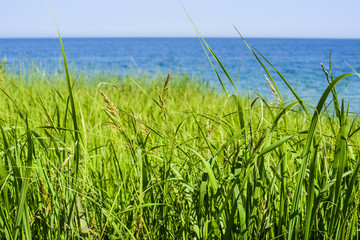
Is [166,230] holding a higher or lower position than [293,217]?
lower

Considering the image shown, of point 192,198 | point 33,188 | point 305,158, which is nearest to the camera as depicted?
point 305,158

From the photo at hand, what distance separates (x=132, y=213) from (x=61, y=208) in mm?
206

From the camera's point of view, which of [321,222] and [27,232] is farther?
[321,222]

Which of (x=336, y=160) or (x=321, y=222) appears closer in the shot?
(x=336, y=160)

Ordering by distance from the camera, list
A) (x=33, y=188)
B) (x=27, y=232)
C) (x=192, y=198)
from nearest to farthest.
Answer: (x=27, y=232) → (x=192, y=198) → (x=33, y=188)

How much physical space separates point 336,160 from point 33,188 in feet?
3.05

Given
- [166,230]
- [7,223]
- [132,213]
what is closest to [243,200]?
[166,230]

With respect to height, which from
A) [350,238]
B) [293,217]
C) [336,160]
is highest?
[336,160]

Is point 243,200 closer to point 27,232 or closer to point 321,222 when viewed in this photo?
point 321,222

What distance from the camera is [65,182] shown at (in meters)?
0.92

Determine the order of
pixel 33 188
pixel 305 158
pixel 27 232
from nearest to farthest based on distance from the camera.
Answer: pixel 305 158 → pixel 27 232 → pixel 33 188

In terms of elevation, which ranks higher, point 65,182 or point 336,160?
point 336,160

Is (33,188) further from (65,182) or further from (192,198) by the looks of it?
(192,198)

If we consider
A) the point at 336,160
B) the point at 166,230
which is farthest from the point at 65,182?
the point at 336,160
